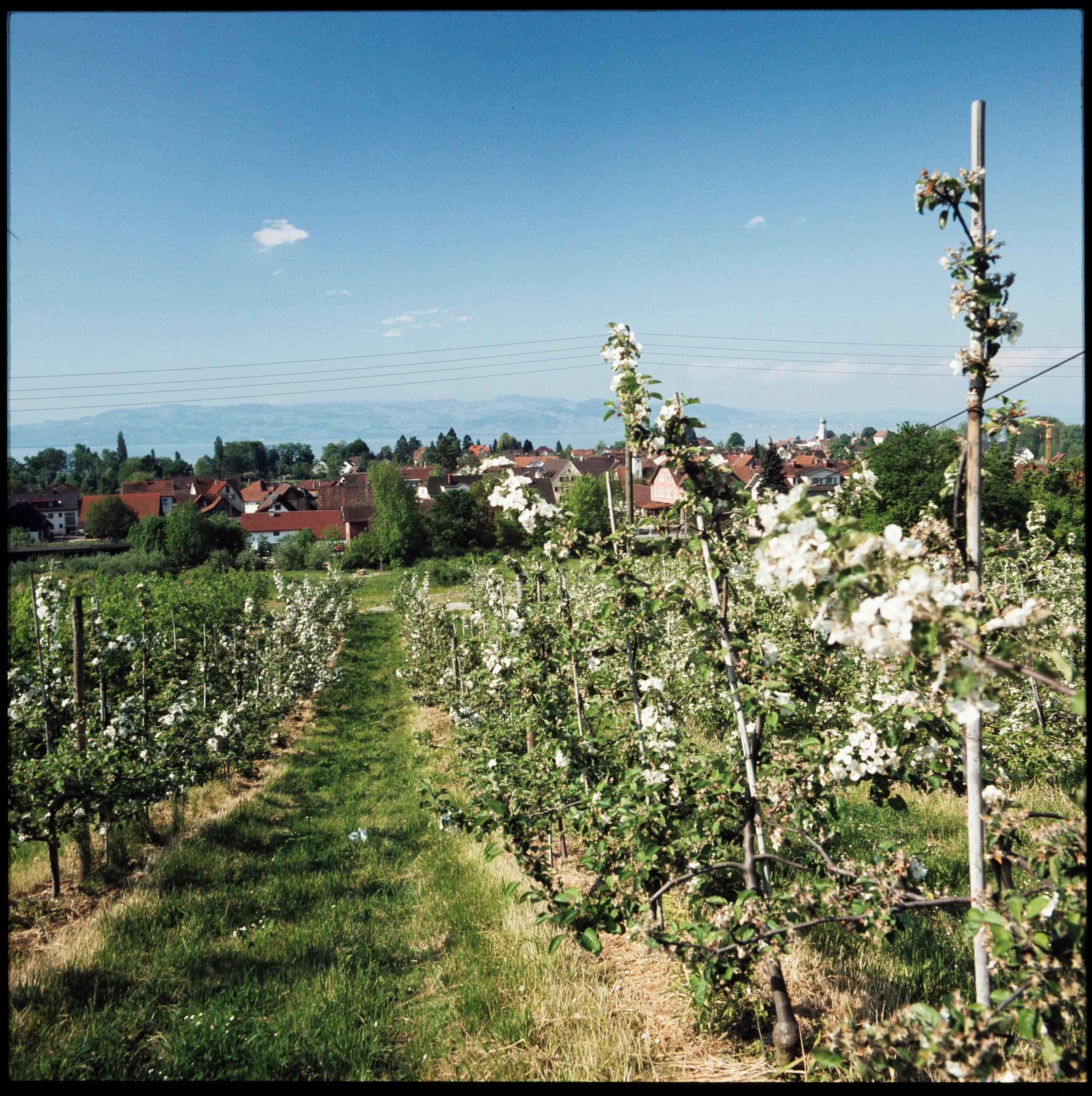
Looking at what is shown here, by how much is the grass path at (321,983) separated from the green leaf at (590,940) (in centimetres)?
74

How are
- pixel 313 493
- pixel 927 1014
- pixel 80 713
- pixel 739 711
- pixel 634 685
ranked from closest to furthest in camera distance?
pixel 927 1014
pixel 739 711
pixel 634 685
pixel 80 713
pixel 313 493

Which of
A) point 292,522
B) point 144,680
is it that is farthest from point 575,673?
point 292,522

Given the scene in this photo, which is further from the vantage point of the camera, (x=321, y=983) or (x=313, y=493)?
(x=313, y=493)

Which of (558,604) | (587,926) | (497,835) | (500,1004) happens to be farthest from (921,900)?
(497,835)

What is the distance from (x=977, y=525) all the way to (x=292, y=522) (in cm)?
5784

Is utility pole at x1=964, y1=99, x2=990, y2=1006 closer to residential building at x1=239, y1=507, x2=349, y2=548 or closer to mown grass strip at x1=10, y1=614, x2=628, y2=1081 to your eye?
A: mown grass strip at x1=10, y1=614, x2=628, y2=1081

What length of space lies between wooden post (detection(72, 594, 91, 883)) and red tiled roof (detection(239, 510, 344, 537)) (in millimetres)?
48683

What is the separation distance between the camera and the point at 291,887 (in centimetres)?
554

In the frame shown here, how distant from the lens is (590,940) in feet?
8.77

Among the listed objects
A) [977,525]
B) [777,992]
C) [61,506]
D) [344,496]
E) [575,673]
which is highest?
[344,496]

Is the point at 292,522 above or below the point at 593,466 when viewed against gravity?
below

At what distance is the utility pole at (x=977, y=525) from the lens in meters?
2.14

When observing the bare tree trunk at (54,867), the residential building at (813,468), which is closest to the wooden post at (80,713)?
the bare tree trunk at (54,867)

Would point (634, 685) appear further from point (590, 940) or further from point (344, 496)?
point (344, 496)
